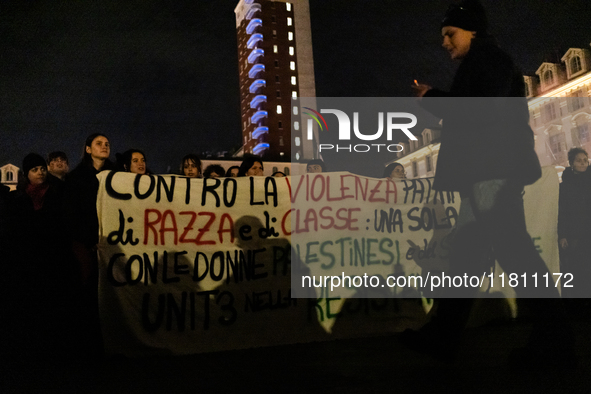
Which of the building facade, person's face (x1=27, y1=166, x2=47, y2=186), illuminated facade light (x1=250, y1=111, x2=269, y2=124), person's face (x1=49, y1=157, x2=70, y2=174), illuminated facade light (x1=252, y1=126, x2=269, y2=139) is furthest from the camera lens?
illuminated facade light (x1=250, y1=111, x2=269, y2=124)

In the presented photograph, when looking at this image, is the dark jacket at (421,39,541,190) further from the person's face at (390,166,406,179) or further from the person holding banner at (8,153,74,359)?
the person's face at (390,166,406,179)

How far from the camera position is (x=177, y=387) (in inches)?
84.4

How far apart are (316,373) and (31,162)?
11.0 feet

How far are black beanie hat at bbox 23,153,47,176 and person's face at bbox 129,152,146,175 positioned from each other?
888 millimetres

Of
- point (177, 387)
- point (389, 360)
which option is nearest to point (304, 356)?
point (389, 360)

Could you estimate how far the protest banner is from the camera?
3.13 metres

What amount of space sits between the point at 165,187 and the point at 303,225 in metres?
1.07

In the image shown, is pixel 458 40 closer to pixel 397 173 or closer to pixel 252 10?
pixel 397 173

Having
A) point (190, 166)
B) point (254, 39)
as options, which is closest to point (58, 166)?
point (190, 166)

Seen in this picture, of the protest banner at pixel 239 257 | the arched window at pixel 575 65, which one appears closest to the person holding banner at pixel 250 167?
the protest banner at pixel 239 257

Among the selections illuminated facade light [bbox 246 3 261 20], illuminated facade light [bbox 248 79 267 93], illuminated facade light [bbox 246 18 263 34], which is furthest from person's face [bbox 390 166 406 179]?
illuminated facade light [bbox 246 3 261 20]

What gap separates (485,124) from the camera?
8.06 feet

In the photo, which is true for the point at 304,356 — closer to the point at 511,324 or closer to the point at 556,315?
the point at 556,315

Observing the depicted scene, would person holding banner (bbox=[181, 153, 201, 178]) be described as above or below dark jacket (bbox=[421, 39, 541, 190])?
above
